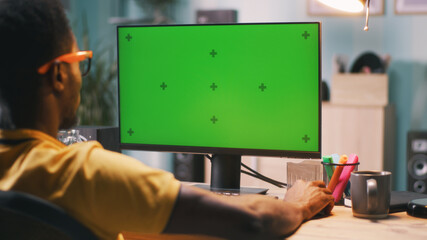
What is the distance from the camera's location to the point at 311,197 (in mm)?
1322

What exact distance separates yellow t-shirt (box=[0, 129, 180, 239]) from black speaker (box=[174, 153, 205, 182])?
3.20 metres

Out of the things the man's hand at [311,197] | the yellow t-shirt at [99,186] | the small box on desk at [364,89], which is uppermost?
the small box on desk at [364,89]

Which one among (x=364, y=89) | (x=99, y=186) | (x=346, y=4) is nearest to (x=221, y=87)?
(x=346, y=4)

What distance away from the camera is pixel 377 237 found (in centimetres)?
115

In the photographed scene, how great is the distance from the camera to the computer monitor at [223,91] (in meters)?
1.45

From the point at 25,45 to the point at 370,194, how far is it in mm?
830

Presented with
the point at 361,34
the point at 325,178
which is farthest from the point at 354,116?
the point at 325,178

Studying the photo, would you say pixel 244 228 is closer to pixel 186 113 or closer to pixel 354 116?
pixel 186 113

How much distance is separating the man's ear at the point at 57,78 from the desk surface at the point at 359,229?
0.38 meters

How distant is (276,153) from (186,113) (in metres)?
0.28

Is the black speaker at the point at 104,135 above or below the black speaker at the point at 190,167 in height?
above

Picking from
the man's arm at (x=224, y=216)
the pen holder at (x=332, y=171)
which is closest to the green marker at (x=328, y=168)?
the pen holder at (x=332, y=171)

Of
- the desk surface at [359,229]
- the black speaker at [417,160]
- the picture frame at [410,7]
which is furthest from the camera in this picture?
the picture frame at [410,7]

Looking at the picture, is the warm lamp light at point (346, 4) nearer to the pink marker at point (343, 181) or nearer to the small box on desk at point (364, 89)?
the pink marker at point (343, 181)
